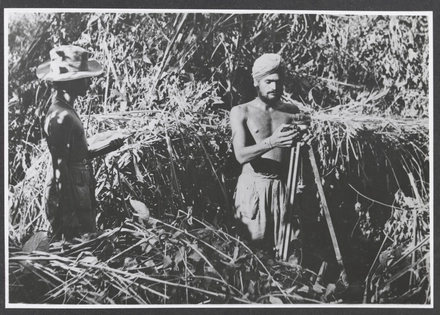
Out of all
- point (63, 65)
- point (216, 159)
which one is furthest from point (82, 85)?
point (216, 159)

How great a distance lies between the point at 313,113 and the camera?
282 centimetres

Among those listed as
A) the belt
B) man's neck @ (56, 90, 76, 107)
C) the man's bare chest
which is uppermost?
man's neck @ (56, 90, 76, 107)

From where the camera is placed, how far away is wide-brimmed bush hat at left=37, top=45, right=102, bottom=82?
2785 mm

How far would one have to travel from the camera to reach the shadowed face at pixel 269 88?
2807 millimetres

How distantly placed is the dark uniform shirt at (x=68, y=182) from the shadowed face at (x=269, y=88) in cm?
99

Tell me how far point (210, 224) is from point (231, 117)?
1.92ft

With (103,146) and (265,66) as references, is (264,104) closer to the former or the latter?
(265,66)

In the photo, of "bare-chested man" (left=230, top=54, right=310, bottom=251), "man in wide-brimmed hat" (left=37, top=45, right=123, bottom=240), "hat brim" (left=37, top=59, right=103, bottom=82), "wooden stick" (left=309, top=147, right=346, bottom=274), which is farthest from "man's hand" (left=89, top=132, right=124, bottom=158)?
"wooden stick" (left=309, top=147, right=346, bottom=274)

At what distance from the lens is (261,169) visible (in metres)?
2.78

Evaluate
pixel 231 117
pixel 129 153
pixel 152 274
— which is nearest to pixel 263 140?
pixel 231 117

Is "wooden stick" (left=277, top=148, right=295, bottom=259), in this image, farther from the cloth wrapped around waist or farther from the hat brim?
the hat brim

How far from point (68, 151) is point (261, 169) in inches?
40.8

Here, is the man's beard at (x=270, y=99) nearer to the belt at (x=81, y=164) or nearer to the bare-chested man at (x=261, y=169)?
the bare-chested man at (x=261, y=169)

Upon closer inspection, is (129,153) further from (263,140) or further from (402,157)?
(402,157)
